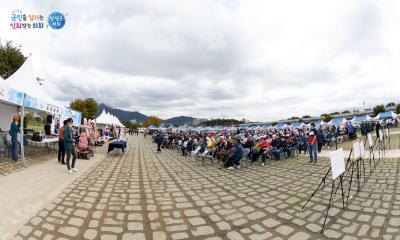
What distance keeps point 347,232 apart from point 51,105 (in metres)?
13.0

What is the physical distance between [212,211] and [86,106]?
64915 millimetres

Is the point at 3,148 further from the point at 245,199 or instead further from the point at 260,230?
the point at 260,230

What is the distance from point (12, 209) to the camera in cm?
407

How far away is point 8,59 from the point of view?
21000 millimetres

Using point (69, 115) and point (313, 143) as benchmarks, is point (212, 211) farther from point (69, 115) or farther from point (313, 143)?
point (69, 115)

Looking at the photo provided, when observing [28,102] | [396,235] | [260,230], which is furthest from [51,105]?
[396,235]

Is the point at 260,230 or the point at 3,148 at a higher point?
the point at 3,148

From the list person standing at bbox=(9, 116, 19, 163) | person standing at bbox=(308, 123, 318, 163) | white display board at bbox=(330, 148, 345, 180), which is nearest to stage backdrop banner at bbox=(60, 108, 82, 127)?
person standing at bbox=(9, 116, 19, 163)

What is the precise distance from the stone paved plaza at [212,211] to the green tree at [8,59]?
21.2m

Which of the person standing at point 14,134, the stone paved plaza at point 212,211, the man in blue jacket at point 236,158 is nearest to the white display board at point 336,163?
the stone paved plaza at point 212,211

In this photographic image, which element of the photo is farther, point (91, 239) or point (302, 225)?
point (302, 225)

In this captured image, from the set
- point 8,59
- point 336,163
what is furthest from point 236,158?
point 8,59

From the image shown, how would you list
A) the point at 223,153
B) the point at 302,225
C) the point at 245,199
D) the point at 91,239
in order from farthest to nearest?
the point at 223,153
the point at 245,199
the point at 302,225
the point at 91,239

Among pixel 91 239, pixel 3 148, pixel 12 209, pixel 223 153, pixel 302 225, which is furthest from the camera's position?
pixel 223 153
